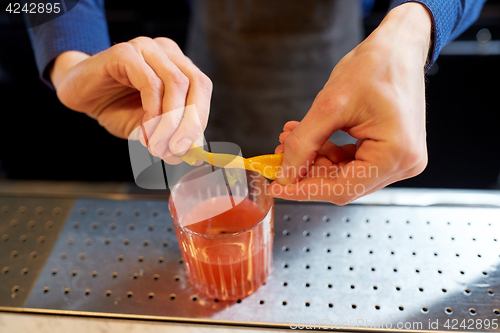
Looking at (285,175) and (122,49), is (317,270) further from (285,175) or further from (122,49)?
(122,49)

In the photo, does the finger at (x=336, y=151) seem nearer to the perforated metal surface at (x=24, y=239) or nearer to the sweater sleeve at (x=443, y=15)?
the sweater sleeve at (x=443, y=15)

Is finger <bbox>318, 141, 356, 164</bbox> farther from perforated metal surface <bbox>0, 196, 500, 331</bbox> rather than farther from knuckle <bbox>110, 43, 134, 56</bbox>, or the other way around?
knuckle <bbox>110, 43, 134, 56</bbox>

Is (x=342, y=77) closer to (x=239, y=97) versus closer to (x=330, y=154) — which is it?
(x=330, y=154)

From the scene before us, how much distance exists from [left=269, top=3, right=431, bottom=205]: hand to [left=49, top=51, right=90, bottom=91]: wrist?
41 centimetres

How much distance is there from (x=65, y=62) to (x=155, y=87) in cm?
28

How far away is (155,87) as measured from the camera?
419 millimetres

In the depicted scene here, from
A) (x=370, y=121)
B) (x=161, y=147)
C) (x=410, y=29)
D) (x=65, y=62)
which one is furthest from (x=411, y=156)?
(x=65, y=62)

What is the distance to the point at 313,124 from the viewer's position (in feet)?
1.19

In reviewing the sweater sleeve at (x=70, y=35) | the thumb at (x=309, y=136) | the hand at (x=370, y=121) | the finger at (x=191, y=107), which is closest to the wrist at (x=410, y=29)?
the hand at (x=370, y=121)

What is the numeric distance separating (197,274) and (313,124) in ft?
0.80

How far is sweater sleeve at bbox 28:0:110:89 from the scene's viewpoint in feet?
1.94

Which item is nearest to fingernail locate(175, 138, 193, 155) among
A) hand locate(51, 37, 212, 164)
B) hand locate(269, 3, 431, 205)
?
hand locate(51, 37, 212, 164)

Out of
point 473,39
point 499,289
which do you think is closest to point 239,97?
point 499,289

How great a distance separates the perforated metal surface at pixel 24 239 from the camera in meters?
0.49
